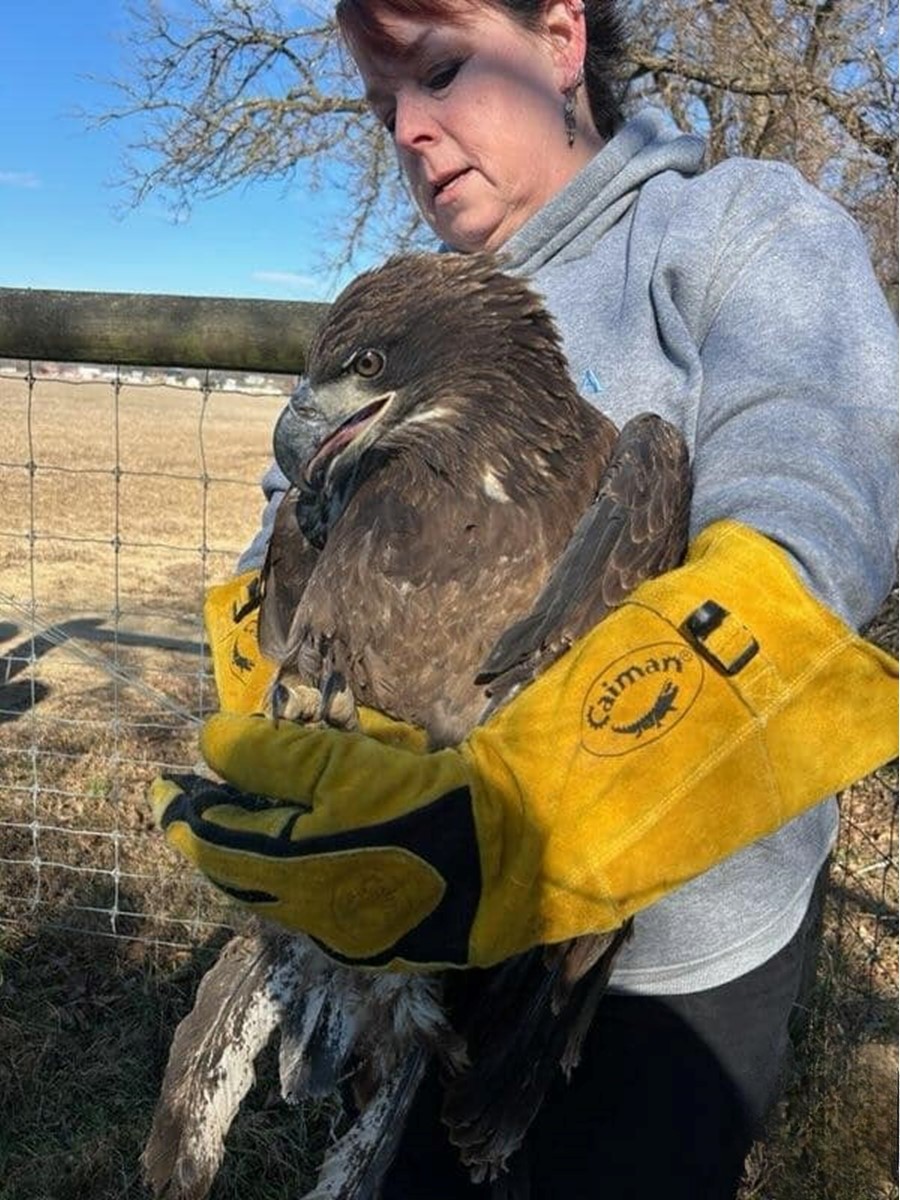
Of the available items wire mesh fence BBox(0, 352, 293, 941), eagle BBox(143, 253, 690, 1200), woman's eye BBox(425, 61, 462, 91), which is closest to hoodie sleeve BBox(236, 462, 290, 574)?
eagle BBox(143, 253, 690, 1200)

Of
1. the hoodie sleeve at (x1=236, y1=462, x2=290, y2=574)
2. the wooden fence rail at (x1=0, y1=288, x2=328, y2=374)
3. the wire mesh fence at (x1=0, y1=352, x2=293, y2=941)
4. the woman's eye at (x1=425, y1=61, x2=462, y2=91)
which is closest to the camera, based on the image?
the woman's eye at (x1=425, y1=61, x2=462, y2=91)

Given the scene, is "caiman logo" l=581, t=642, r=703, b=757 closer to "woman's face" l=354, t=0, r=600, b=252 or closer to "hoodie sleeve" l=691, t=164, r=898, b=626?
"hoodie sleeve" l=691, t=164, r=898, b=626

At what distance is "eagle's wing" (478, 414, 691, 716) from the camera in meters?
1.79

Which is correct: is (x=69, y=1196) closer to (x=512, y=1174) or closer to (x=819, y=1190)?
(x=512, y=1174)

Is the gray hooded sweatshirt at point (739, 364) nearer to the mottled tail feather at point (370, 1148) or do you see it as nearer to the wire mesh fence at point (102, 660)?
the mottled tail feather at point (370, 1148)

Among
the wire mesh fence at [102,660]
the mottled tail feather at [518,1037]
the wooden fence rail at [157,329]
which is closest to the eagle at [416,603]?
the mottled tail feather at [518,1037]

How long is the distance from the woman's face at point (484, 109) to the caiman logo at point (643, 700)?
3.93 feet

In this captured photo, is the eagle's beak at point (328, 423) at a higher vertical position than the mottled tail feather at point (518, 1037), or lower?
higher

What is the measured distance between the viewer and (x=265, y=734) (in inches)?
63.6

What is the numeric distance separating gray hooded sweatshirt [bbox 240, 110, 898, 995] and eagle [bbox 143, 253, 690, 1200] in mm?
117

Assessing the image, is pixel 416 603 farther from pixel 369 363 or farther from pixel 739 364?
pixel 739 364

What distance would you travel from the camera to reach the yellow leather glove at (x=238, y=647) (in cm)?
229

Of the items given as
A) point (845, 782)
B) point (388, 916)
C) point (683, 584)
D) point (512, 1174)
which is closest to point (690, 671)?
point (683, 584)

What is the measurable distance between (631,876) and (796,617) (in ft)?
1.28
